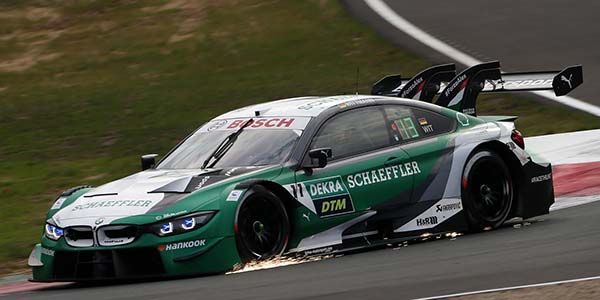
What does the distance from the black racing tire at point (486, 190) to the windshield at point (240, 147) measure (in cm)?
166

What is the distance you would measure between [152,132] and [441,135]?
328 inches

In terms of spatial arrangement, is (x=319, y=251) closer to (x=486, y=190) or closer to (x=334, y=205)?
(x=334, y=205)

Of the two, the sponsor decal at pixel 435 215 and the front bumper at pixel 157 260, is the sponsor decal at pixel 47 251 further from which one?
the sponsor decal at pixel 435 215

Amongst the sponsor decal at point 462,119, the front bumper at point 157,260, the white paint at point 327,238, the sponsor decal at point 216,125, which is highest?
the sponsor decal at point 216,125

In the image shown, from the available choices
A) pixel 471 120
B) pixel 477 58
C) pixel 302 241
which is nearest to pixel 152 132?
pixel 477 58

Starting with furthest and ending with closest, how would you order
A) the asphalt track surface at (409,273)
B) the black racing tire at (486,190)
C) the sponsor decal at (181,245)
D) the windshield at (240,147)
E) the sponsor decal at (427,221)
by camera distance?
the black racing tire at (486,190) < the sponsor decal at (427,221) < the windshield at (240,147) < the sponsor decal at (181,245) < the asphalt track surface at (409,273)

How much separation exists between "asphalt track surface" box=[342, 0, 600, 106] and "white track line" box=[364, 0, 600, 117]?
0.46ft

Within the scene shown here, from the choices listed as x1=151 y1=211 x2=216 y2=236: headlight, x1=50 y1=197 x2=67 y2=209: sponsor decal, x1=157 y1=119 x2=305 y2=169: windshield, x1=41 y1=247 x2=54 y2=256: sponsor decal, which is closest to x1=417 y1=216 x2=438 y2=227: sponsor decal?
x1=157 y1=119 x2=305 y2=169: windshield

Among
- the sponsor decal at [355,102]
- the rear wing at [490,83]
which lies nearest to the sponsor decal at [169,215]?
the sponsor decal at [355,102]

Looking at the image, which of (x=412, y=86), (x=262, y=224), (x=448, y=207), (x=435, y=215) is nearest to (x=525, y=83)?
(x=412, y=86)

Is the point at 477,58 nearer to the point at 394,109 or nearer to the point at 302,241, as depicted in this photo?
the point at 394,109

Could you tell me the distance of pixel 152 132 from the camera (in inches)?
743

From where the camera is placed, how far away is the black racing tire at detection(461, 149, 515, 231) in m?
11.1

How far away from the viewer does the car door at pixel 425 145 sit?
428 inches
